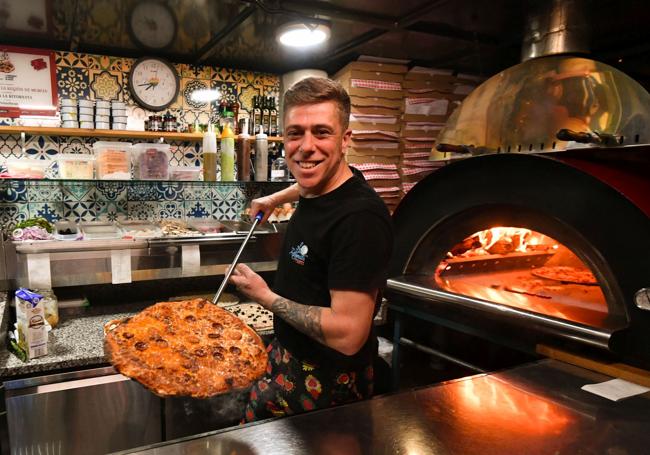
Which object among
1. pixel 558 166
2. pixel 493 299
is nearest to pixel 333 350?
pixel 493 299

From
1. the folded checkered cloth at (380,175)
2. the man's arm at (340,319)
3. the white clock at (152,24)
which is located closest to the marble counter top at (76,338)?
the man's arm at (340,319)

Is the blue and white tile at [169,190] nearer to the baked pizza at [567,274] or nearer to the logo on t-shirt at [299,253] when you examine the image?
the logo on t-shirt at [299,253]

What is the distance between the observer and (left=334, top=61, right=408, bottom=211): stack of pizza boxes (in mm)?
3309

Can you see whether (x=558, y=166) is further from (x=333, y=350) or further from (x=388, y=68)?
(x=388, y=68)

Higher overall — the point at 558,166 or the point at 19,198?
the point at 558,166

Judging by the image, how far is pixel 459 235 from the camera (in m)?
2.62

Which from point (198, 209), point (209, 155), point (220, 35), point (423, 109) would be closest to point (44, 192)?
point (198, 209)

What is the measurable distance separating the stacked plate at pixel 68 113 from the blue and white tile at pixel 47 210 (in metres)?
0.53

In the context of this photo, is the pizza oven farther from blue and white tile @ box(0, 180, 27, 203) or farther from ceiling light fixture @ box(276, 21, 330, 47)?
blue and white tile @ box(0, 180, 27, 203)

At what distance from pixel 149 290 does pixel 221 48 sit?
173 cm

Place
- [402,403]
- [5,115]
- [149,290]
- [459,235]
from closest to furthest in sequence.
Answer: [402,403] → [459,235] → [5,115] → [149,290]

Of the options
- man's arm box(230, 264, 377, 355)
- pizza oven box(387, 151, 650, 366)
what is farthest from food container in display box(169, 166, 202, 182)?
man's arm box(230, 264, 377, 355)

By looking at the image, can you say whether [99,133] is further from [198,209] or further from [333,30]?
[333,30]

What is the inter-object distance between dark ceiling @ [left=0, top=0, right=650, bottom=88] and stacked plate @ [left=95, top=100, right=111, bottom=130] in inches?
14.4
